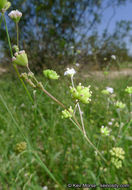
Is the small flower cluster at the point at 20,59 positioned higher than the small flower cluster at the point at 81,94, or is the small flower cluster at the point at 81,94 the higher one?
the small flower cluster at the point at 20,59

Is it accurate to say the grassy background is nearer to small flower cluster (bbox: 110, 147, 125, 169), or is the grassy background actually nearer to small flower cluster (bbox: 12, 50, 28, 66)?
small flower cluster (bbox: 110, 147, 125, 169)

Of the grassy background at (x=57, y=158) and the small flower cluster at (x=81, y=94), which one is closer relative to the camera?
the small flower cluster at (x=81, y=94)

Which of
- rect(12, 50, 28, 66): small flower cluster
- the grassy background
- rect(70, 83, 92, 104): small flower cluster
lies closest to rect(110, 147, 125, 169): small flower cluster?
the grassy background

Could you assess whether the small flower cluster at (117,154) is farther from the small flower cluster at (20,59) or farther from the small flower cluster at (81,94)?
the small flower cluster at (20,59)

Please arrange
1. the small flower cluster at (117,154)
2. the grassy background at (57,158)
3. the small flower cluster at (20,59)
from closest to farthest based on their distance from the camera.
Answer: the small flower cluster at (20,59)
the small flower cluster at (117,154)
the grassy background at (57,158)

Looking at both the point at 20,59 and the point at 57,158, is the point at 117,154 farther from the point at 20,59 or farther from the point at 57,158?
the point at 20,59

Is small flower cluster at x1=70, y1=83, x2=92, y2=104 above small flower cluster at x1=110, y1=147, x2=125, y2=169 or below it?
above

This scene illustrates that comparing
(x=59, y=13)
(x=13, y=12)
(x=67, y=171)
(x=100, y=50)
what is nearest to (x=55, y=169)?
(x=67, y=171)

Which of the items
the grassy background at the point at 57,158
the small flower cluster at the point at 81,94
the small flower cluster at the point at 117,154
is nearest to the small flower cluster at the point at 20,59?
the small flower cluster at the point at 81,94

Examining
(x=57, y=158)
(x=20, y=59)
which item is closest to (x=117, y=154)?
(x=57, y=158)

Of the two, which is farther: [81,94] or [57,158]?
[57,158]

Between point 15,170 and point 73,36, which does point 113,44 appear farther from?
point 15,170
